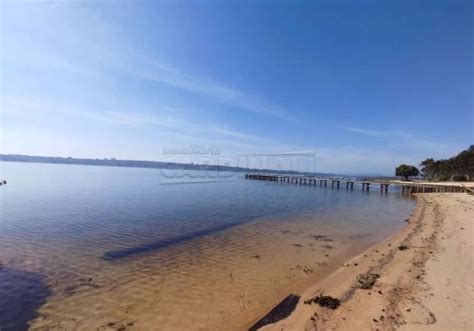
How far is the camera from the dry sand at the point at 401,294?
187 inches

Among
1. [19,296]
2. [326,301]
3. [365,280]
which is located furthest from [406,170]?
[19,296]

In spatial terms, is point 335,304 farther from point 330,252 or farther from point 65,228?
point 65,228

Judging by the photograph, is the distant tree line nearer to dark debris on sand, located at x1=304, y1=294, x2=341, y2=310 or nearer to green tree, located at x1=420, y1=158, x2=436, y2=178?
green tree, located at x1=420, y1=158, x2=436, y2=178

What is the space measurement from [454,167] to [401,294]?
95485mm

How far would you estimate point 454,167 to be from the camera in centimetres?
7869

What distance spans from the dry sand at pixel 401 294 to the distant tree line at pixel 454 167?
84.1 metres

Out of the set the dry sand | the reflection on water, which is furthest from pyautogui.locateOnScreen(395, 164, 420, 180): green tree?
the reflection on water

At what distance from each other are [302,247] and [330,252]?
1167 mm

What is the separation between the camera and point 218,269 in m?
8.68

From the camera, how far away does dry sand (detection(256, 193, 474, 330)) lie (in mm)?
4746

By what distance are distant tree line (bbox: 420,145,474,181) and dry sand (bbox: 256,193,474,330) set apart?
276 ft

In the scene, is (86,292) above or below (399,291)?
below

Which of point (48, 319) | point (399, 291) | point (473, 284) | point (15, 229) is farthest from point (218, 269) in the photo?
point (15, 229)

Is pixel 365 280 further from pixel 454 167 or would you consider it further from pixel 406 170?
pixel 454 167
